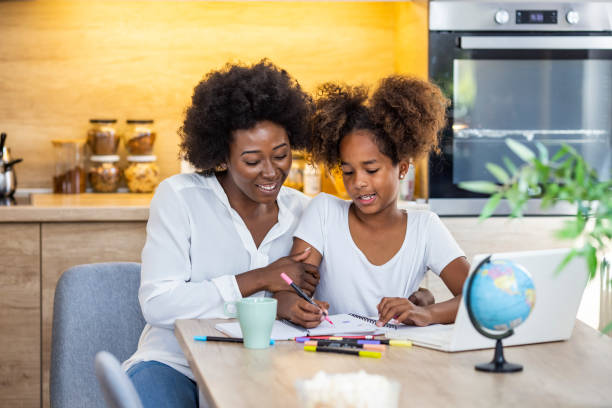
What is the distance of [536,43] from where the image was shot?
284 cm

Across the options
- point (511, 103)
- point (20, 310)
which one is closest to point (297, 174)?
point (511, 103)

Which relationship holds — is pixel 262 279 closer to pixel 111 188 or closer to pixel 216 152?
pixel 216 152

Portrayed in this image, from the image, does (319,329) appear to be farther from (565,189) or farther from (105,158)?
(105,158)

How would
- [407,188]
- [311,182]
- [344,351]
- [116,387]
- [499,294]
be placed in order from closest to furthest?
1. [116,387]
2. [499,294]
3. [344,351]
4. [407,188]
5. [311,182]

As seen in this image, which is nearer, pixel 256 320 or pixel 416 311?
pixel 256 320

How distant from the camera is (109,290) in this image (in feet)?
5.88

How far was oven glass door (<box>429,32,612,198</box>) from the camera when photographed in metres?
2.84

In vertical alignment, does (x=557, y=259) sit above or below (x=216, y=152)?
below

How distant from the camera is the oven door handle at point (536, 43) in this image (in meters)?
2.82

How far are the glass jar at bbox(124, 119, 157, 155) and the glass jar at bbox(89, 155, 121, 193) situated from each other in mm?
84

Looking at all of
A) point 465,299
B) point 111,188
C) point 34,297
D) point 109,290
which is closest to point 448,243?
point 465,299

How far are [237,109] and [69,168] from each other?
66.8 inches

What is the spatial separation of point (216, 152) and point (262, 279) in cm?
35

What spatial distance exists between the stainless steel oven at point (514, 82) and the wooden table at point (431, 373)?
1.55 metres
